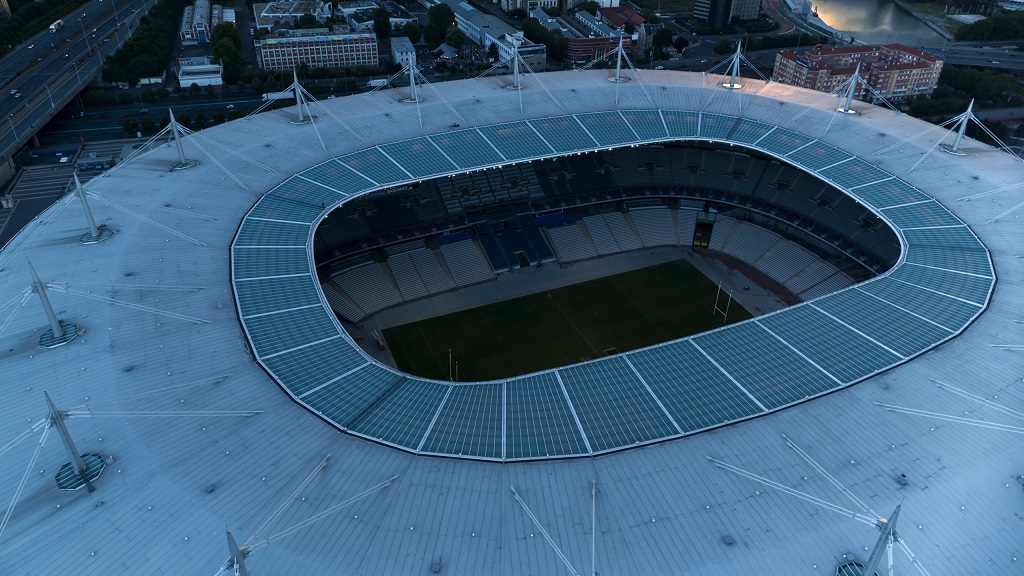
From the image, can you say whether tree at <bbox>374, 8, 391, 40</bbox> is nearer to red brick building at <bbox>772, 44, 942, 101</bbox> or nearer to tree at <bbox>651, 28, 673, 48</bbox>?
tree at <bbox>651, 28, 673, 48</bbox>

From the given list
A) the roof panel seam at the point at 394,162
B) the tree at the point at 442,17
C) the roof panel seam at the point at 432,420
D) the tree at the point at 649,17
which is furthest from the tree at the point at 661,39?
the roof panel seam at the point at 432,420

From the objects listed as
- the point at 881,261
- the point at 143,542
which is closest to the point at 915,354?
the point at 881,261

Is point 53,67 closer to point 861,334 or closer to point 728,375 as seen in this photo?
point 728,375

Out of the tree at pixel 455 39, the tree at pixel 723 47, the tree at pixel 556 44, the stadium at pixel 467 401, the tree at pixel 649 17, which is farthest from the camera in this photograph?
the tree at pixel 649 17

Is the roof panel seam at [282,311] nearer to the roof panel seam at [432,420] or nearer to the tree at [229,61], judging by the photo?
the roof panel seam at [432,420]

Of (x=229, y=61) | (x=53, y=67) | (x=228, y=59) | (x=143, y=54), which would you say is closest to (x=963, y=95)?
(x=229, y=61)

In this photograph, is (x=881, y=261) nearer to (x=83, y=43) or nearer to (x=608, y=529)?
(x=608, y=529)
